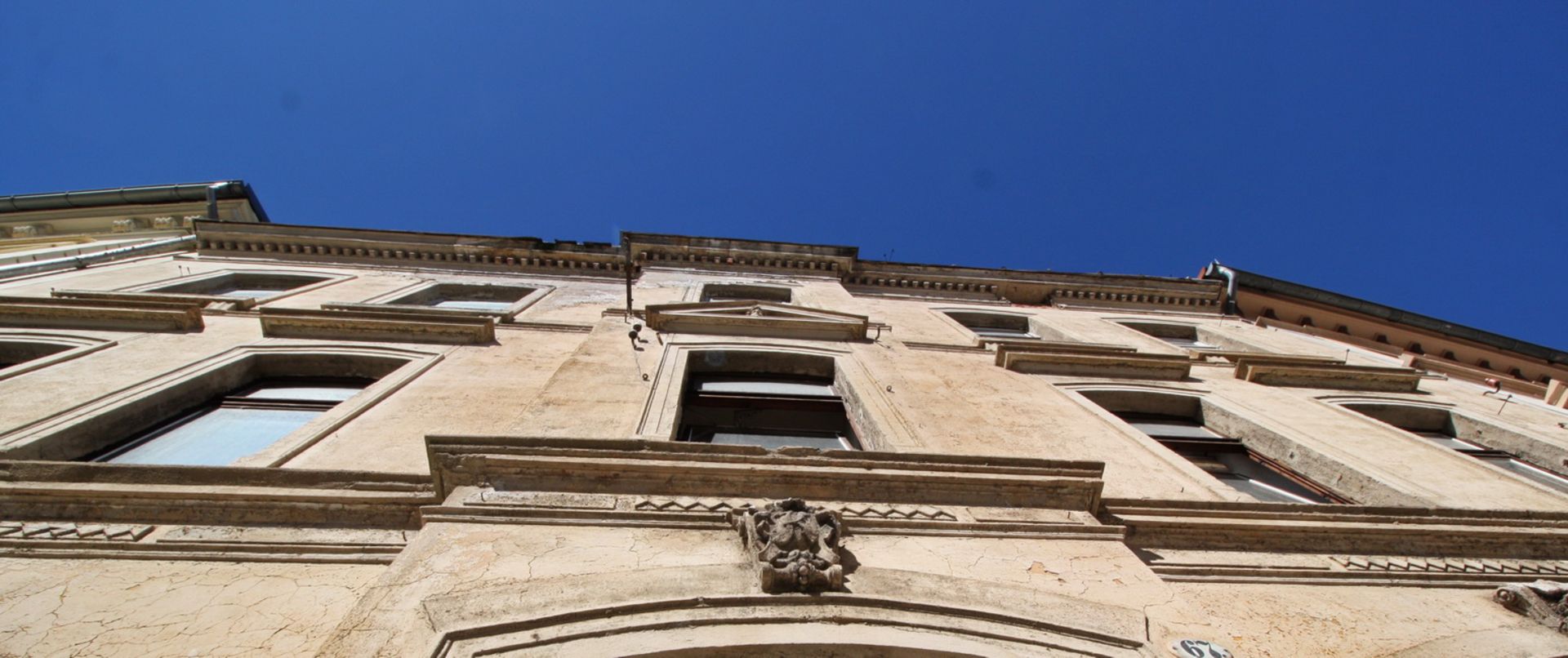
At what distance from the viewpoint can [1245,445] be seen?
7.40 m

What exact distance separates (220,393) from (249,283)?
7.73 meters

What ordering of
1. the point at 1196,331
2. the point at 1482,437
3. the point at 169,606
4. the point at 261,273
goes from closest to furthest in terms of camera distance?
the point at 169,606 < the point at 1482,437 < the point at 261,273 < the point at 1196,331

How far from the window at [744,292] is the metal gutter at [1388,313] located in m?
11.3

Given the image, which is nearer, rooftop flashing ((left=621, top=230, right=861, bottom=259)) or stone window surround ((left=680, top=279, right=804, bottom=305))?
stone window surround ((left=680, top=279, right=804, bottom=305))

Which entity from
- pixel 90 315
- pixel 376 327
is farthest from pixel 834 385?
pixel 90 315

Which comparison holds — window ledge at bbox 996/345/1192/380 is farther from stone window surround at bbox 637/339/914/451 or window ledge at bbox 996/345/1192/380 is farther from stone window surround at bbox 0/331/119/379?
stone window surround at bbox 0/331/119/379

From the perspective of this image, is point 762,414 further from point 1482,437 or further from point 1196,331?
point 1196,331

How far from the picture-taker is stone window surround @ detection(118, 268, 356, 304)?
10109 millimetres

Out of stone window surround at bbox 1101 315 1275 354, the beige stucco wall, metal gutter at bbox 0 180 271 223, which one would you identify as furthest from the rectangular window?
metal gutter at bbox 0 180 271 223

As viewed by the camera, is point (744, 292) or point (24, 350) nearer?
point (24, 350)

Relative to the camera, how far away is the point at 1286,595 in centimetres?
403

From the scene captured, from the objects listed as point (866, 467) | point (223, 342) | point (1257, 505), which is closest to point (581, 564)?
point (866, 467)

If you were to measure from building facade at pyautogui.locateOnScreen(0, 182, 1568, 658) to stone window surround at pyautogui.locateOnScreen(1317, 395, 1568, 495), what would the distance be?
0.04 m

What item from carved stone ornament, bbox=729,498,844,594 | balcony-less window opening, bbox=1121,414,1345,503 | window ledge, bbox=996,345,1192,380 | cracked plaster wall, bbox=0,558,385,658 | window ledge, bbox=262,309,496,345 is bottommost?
cracked plaster wall, bbox=0,558,385,658
